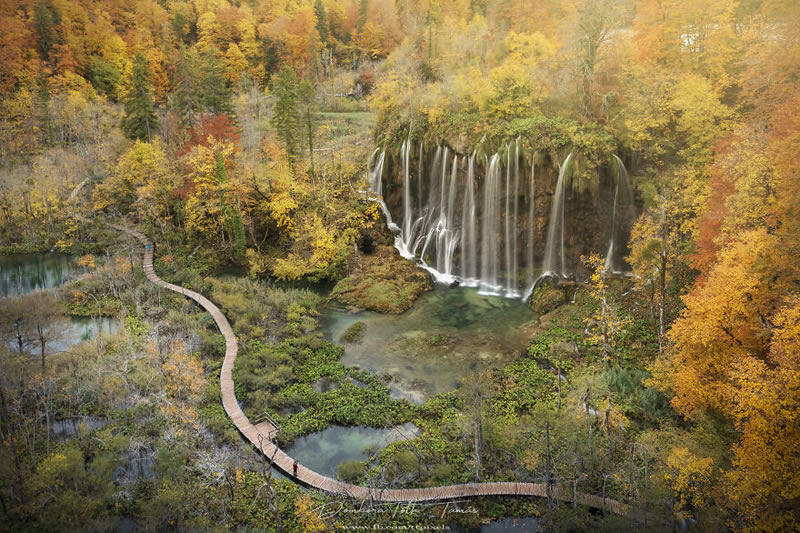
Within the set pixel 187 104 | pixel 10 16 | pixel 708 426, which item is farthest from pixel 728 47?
pixel 10 16

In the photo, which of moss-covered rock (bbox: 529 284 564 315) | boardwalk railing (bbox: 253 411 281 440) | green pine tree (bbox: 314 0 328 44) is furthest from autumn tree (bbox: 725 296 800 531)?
green pine tree (bbox: 314 0 328 44)

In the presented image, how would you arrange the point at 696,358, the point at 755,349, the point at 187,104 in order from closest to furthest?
the point at 755,349, the point at 696,358, the point at 187,104

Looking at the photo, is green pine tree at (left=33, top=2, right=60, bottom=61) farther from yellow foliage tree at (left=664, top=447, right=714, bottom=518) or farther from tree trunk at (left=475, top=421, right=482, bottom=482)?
yellow foliage tree at (left=664, top=447, right=714, bottom=518)

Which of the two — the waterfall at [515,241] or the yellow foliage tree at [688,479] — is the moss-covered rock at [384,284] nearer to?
the waterfall at [515,241]

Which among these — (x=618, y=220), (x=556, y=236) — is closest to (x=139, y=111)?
(x=556, y=236)

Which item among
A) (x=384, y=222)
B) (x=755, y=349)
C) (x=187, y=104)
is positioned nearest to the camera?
(x=755, y=349)

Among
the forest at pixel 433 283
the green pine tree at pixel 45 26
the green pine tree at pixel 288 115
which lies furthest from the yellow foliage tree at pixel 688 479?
the green pine tree at pixel 45 26

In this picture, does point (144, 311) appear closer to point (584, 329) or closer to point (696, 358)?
point (584, 329)
